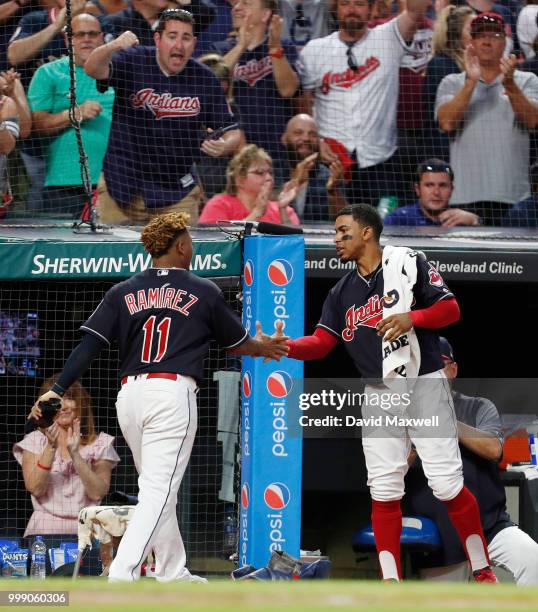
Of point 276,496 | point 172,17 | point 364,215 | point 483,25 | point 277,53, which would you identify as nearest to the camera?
point 364,215

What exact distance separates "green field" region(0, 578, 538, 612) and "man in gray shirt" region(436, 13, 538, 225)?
5.49 metres

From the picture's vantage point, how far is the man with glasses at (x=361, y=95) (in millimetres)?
8203

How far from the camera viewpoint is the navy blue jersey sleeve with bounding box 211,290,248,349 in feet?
16.4

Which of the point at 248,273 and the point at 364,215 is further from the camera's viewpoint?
the point at 248,273

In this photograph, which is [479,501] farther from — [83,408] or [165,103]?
[165,103]

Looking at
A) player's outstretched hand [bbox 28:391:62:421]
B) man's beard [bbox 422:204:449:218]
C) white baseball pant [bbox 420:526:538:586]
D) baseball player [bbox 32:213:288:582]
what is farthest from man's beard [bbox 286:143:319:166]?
player's outstretched hand [bbox 28:391:62:421]

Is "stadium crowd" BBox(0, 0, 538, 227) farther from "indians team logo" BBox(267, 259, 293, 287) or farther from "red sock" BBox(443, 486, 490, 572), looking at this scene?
"red sock" BBox(443, 486, 490, 572)

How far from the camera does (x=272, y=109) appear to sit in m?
8.24

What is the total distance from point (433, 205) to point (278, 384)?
8.56 ft

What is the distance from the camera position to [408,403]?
5.16 m

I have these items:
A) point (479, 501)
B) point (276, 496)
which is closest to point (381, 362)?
point (479, 501)

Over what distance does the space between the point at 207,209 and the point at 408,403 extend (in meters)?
2.85

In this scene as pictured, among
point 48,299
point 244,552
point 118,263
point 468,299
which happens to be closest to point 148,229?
point 118,263

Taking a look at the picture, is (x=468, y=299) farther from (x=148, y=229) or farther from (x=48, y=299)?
(x=148, y=229)
